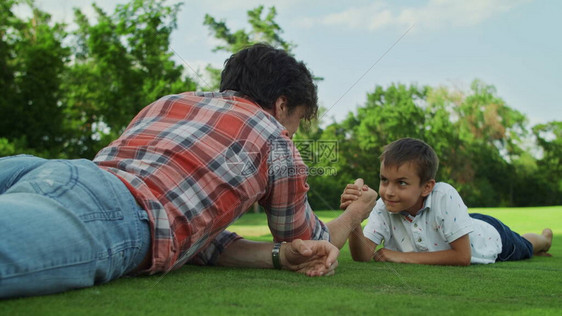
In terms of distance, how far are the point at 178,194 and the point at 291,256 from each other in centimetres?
70

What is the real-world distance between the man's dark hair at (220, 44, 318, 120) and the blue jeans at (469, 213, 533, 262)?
219 centimetres

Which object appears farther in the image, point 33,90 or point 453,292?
point 33,90

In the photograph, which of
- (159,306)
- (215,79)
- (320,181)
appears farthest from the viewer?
(215,79)

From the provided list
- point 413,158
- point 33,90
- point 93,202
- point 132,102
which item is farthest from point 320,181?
point 93,202

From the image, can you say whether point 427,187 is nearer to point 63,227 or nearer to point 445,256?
point 445,256

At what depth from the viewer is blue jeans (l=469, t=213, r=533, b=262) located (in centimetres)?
399

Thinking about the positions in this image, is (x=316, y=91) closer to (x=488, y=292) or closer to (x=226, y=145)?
(x=226, y=145)

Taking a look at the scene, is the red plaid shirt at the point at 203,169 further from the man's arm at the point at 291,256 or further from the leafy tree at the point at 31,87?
the leafy tree at the point at 31,87

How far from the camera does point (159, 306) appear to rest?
1631mm

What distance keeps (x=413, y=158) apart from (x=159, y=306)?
2.18 m

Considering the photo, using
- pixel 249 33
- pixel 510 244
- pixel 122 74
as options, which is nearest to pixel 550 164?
pixel 249 33

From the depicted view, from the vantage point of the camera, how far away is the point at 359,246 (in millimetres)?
3377

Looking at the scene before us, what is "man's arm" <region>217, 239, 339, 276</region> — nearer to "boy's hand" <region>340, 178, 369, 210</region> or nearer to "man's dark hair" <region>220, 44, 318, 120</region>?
"boy's hand" <region>340, 178, 369, 210</region>

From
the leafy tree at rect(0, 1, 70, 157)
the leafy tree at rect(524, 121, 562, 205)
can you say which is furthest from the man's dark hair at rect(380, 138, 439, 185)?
the leafy tree at rect(524, 121, 562, 205)
